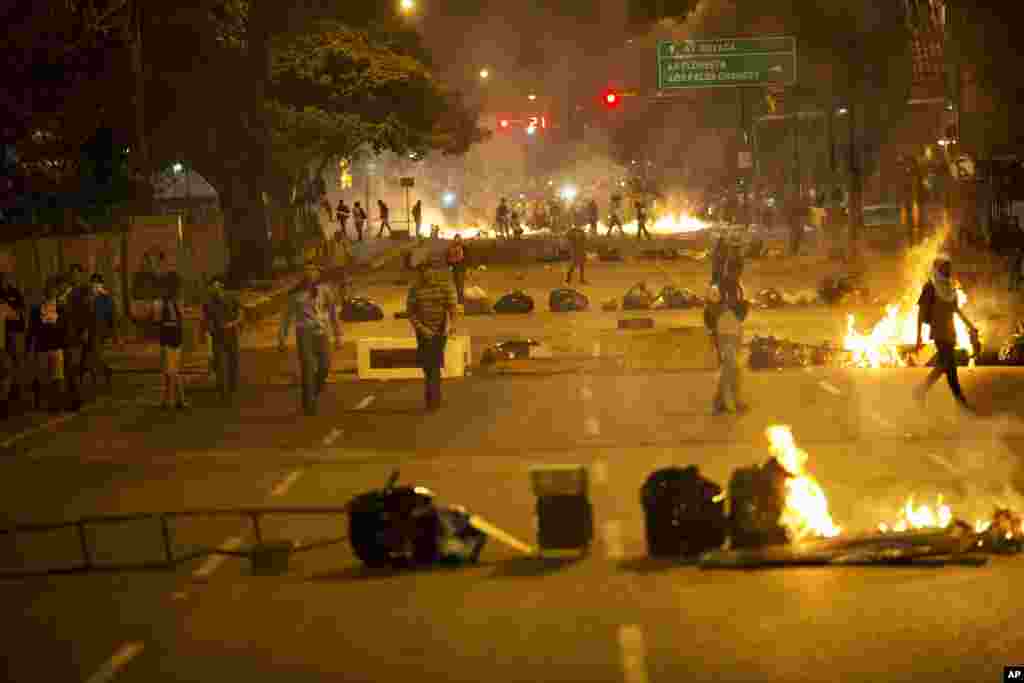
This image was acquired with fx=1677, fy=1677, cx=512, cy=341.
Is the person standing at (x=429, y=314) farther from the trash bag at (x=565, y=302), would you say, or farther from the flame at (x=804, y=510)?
the trash bag at (x=565, y=302)

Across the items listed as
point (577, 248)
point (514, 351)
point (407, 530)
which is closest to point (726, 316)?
point (407, 530)

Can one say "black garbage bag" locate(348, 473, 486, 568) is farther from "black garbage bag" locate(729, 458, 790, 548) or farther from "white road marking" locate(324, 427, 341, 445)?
"white road marking" locate(324, 427, 341, 445)

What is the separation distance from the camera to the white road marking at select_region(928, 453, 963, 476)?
15.0m

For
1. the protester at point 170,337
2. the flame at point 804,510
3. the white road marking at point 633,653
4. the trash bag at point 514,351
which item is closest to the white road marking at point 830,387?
the trash bag at point 514,351

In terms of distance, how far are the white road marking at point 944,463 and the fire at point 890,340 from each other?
758 cm

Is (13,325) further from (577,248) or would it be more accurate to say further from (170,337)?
(577,248)

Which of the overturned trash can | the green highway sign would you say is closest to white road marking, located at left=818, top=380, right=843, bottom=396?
the overturned trash can

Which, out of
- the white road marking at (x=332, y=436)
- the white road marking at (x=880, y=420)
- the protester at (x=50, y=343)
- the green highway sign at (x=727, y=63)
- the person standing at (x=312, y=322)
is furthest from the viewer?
the green highway sign at (x=727, y=63)

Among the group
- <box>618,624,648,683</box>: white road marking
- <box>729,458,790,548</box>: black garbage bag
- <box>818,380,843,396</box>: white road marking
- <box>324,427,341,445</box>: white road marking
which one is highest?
<box>729,458,790,548</box>: black garbage bag

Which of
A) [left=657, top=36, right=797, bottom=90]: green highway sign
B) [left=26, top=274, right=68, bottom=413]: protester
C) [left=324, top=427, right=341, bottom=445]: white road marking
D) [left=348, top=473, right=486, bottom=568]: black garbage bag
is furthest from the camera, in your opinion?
[left=657, top=36, right=797, bottom=90]: green highway sign

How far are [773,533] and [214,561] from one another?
4163mm

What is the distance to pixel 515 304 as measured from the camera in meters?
36.5

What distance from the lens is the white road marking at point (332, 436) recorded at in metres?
18.8

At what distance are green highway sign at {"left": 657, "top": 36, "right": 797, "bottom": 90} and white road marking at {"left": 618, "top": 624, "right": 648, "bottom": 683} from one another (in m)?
45.4
